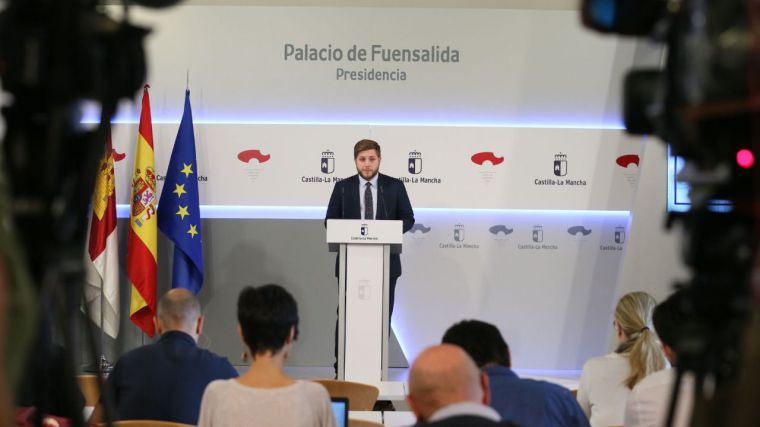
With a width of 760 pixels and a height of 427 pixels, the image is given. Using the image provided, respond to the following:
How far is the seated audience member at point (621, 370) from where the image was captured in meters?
3.74

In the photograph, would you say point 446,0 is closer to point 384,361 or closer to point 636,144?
point 636,144

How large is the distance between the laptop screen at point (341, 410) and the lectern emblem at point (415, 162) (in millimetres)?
4885

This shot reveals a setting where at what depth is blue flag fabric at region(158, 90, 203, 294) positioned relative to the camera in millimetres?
7328

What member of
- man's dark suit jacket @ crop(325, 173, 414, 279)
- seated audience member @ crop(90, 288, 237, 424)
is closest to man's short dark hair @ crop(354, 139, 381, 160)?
man's dark suit jacket @ crop(325, 173, 414, 279)

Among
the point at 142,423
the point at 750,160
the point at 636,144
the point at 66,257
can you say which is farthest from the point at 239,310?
the point at 636,144

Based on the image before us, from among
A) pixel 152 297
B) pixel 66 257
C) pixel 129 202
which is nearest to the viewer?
pixel 66 257

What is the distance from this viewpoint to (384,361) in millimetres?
5605

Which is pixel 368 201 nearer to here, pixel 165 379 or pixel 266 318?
pixel 165 379

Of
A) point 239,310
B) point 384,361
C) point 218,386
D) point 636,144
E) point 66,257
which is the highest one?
Answer: point 636,144

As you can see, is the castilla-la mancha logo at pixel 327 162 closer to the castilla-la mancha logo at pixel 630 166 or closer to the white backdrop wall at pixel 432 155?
the white backdrop wall at pixel 432 155

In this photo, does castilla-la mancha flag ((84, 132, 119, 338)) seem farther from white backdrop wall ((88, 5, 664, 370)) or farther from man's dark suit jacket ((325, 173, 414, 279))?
man's dark suit jacket ((325, 173, 414, 279))

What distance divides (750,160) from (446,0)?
704 centimetres

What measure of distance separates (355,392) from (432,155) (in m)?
4.24

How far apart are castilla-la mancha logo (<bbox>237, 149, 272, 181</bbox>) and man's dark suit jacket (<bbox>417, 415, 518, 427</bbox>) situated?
20.2 ft
